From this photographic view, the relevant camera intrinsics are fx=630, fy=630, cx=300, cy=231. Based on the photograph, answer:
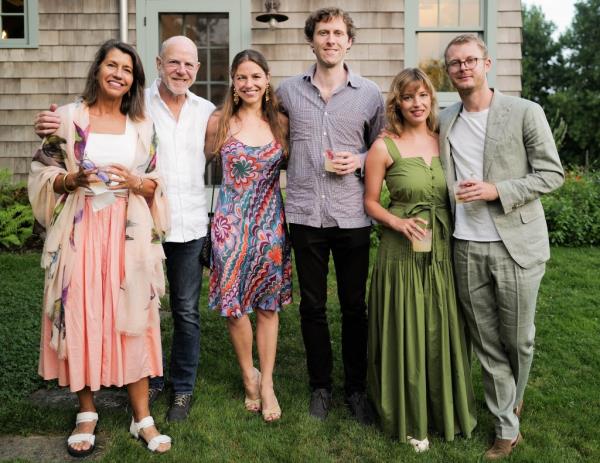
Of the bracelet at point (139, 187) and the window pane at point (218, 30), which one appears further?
the window pane at point (218, 30)

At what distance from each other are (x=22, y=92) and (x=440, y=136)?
642cm

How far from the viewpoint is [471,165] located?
9.53 ft

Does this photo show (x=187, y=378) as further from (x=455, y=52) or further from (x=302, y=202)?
(x=455, y=52)

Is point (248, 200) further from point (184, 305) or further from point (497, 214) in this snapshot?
point (497, 214)

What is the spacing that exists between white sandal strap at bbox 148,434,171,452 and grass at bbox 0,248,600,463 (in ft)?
0.12

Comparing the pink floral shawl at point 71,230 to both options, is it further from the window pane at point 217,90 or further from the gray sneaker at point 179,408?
the window pane at point 217,90

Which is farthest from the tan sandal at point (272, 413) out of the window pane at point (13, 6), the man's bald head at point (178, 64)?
the window pane at point (13, 6)

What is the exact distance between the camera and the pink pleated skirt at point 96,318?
2.81 meters

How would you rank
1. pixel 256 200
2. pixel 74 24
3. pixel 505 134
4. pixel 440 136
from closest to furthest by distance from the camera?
pixel 505 134
pixel 440 136
pixel 256 200
pixel 74 24

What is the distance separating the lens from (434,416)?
10.2ft

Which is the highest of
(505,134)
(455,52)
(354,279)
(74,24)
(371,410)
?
(74,24)

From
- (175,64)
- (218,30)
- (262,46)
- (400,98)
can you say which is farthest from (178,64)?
(218,30)

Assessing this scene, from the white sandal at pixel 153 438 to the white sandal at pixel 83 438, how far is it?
18 centimetres

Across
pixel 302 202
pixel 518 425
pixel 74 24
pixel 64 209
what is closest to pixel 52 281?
pixel 64 209
